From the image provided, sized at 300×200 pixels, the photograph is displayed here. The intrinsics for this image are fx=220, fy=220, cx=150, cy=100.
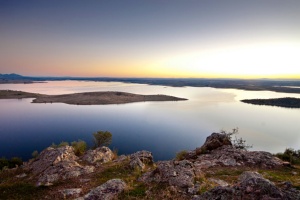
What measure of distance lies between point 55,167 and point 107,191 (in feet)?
20.6

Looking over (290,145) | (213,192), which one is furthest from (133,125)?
(213,192)

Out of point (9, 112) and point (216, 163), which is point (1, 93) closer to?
point (9, 112)

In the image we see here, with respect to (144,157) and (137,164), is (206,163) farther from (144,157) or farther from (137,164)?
(137,164)

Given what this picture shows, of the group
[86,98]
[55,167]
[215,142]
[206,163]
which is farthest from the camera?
[86,98]

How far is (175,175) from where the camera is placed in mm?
13500

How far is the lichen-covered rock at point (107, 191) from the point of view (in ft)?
38.0

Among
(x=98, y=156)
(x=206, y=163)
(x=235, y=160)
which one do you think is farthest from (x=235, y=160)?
(x=98, y=156)

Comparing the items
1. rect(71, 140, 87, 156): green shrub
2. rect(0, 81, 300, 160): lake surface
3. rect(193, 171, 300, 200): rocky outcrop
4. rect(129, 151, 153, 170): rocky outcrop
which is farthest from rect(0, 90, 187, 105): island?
rect(193, 171, 300, 200): rocky outcrop

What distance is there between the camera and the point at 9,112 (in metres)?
89.1

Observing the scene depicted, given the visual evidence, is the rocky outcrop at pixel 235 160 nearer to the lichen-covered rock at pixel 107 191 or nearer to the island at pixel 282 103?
the lichen-covered rock at pixel 107 191

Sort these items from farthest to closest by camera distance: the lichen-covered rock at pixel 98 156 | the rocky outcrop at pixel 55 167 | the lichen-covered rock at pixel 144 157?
the lichen-covered rock at pixel 98 156 < the lichen-covered rock at pixel 144 157 < the rocky outcrop at pixel 55 167

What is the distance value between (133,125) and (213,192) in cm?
6378

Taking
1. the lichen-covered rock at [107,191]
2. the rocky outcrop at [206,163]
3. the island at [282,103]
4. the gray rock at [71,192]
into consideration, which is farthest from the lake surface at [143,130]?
the island at [282,103]

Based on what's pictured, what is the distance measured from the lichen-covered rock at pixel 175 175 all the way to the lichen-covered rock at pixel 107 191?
80.2 inches
